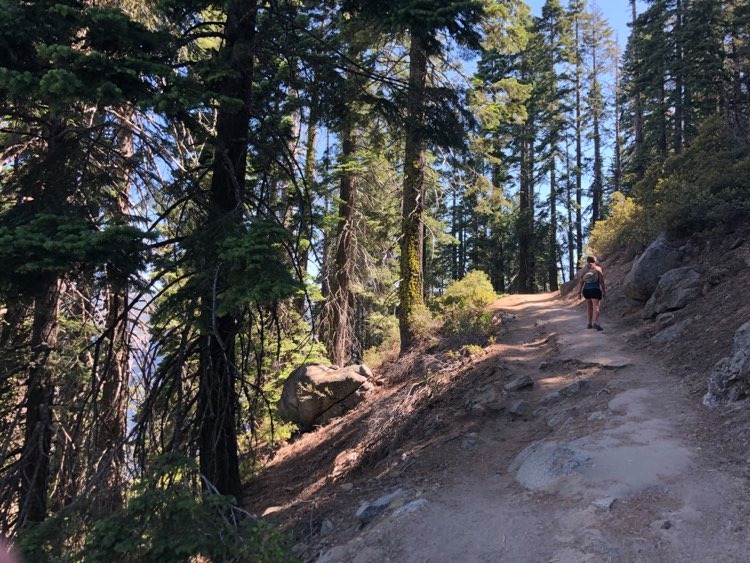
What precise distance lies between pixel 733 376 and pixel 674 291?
423cm

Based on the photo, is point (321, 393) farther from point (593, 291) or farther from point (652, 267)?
point (652, 267)

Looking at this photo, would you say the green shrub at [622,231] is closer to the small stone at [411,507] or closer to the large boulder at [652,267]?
the large boulder at [652,267]

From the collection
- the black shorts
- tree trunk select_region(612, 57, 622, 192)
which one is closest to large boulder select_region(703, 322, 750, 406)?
the black shorts

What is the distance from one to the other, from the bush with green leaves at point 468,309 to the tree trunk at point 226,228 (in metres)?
6.89

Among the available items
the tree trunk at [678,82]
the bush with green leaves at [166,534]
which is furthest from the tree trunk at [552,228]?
the bush with green leaves at [166,534]

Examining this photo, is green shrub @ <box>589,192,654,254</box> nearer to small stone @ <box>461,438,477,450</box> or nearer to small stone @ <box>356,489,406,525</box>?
small stone @ <box>461,438,477,450</box>

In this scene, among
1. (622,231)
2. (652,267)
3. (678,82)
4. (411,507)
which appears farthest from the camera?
(678,82)

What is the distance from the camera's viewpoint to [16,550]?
372 cm

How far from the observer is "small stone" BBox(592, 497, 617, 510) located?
4.19 meters

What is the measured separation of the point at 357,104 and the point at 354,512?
540 cm

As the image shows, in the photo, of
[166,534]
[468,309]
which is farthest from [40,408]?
[468,309]

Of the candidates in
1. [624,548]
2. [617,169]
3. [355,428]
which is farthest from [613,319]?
[617,169]

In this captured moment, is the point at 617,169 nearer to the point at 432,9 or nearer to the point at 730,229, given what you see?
the point at 730,229

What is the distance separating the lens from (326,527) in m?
5.70
